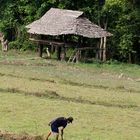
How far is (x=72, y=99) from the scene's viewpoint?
80.3ft

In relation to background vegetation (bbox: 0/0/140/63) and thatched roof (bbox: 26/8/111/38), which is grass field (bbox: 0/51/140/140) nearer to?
thatched roof (bbox: 26/8/111/38)

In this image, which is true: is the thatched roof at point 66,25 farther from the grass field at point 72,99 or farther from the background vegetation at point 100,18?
the grass field at point 72,99

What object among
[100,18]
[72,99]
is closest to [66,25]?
[100,18]

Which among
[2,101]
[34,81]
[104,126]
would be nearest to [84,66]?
[34,81]

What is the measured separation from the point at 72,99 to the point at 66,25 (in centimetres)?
1673

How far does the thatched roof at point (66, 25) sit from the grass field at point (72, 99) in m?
3.44

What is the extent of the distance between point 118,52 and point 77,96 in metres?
19.5

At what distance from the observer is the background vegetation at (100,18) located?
4153cm

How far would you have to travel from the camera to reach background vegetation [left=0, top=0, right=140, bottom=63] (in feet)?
136

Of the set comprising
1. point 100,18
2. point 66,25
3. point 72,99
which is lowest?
point 72,99

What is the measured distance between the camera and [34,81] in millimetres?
28719

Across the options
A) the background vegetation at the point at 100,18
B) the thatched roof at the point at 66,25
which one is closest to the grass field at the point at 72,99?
the thatched roof at the point at 66,25

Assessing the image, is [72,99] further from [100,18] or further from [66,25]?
[100,18]

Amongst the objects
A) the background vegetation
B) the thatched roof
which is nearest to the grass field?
the thatched roof
